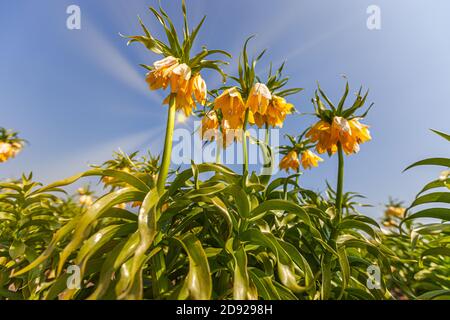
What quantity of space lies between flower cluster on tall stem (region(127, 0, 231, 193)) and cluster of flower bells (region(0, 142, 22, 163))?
3.93 meters

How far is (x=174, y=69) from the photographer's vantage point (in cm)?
142

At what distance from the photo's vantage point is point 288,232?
66.9 inches

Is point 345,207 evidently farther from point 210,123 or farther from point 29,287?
point 29,287

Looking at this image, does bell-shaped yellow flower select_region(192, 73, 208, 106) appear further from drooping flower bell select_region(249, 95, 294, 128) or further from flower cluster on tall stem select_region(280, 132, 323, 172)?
flower cluster on tall stem select_region(280, 132, 323, 172)

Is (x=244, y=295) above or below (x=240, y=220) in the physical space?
below

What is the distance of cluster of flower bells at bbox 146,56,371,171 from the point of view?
145cm

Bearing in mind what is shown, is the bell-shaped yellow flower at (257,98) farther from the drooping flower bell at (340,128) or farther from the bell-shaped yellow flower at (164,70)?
the bell-shaped yellow flower at (164,70)

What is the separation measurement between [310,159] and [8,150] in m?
4.65

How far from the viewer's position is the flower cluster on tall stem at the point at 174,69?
1416mm

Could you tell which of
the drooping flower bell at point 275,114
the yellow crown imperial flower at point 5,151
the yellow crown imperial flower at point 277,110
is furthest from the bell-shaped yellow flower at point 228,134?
the yellow crown imperial flower at point 5,151

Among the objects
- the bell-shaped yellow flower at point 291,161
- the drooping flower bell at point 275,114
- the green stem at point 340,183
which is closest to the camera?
the green stem at point 340,183

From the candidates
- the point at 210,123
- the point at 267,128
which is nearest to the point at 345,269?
the point at 267,128

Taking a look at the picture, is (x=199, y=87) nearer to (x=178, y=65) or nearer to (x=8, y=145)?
(x=178, y=65)

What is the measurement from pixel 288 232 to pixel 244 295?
2.44ft
